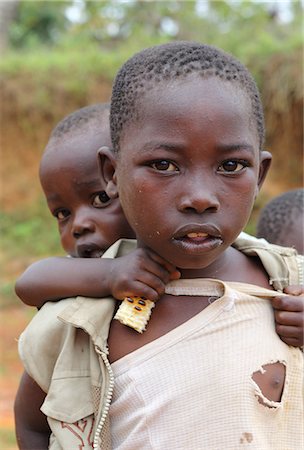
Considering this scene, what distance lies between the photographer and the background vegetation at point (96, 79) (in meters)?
9.04

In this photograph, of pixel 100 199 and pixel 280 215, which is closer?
pixel 100 199

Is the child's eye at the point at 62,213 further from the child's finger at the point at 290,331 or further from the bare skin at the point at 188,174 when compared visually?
the child's finger at the point at 290,331

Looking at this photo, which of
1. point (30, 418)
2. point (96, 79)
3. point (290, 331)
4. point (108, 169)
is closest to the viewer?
point (290, 331)

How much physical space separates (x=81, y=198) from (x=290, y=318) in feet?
2.65

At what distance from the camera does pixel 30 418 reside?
2010 millimetres

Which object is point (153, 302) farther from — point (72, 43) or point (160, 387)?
point (72, 43)

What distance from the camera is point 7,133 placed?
37.4 ft

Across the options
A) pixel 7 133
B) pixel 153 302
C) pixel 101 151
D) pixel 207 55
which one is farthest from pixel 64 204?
pixel 7 133

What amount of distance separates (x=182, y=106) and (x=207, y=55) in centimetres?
18

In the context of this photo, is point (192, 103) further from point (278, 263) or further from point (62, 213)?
point (62, 213)

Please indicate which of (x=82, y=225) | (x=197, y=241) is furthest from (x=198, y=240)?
(x=82, y=225)

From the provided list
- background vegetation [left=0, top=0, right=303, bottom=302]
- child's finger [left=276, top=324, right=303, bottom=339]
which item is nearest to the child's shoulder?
child's finger [left=276, top=324, right=303, bottom=339]

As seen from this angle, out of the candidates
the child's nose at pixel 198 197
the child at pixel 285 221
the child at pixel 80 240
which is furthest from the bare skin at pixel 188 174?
the child at pixel 285 221

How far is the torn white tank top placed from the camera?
1.65 metres
